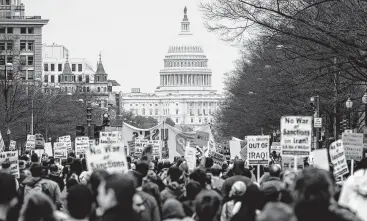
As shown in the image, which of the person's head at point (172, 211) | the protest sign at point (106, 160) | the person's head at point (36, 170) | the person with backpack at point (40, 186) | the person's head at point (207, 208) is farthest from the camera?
the person's head at point (36, 170)

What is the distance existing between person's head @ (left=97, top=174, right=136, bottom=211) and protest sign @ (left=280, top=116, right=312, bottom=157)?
951 cm

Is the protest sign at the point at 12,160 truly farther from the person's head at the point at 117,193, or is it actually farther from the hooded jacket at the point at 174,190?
the person's head at the point at 117,193

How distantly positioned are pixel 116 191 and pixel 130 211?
0.64 ft

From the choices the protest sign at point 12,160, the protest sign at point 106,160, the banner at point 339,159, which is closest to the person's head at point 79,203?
the protest sign at point 106,160

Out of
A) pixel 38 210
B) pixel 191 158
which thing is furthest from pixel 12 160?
pixel 38 210

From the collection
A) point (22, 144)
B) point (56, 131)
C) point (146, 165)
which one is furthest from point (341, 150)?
point (56, 131)

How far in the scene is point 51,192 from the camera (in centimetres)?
1795

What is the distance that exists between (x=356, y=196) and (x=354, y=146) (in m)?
13.3

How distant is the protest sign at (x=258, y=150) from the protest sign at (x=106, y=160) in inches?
358

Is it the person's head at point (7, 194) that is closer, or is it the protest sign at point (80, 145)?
the person's head at point (7, 194)

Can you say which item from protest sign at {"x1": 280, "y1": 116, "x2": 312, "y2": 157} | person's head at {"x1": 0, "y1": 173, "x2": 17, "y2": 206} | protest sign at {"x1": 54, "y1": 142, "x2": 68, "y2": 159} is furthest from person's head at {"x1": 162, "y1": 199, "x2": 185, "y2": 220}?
protest sign at {"x1": 54, "y1": 142, "x2": 68, "y2": 159}

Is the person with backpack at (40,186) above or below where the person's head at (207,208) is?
below

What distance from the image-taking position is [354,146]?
85.3ft

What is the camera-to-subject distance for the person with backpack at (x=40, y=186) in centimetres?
1792
